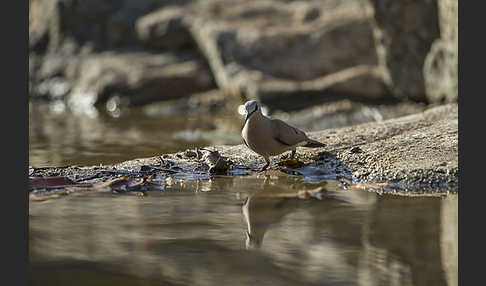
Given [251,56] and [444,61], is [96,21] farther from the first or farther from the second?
[444,61]

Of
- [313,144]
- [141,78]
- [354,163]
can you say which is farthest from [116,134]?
[141,78]

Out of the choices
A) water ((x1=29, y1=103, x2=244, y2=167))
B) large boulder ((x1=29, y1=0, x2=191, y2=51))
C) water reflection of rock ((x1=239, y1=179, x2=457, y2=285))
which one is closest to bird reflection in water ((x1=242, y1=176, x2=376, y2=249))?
water reflection of rock ((x1=239, y1=179, x2=457, y2=285))

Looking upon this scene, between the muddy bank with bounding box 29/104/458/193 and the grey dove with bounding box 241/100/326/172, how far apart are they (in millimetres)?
258

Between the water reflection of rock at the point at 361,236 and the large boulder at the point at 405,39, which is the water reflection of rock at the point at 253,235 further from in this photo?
the large boulder at the point at 405,39

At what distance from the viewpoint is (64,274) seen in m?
3.69

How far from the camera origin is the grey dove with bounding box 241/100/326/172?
5.85 metres

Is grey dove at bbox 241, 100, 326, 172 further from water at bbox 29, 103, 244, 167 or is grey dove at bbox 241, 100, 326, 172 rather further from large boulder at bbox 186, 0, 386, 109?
large boulder at bbox 186, 0, 386, 109

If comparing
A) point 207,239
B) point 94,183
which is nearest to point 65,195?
point 94,183

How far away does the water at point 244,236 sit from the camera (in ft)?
12.0

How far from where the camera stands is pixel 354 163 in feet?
19.9

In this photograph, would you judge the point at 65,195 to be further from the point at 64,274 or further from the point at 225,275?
the point at 225,275

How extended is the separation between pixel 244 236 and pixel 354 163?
2.02 meters

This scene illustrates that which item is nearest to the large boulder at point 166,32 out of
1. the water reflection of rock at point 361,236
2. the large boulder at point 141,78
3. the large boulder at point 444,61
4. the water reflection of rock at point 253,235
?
the large boulder at point 141,78

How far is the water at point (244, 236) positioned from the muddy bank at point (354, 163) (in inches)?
9.0
